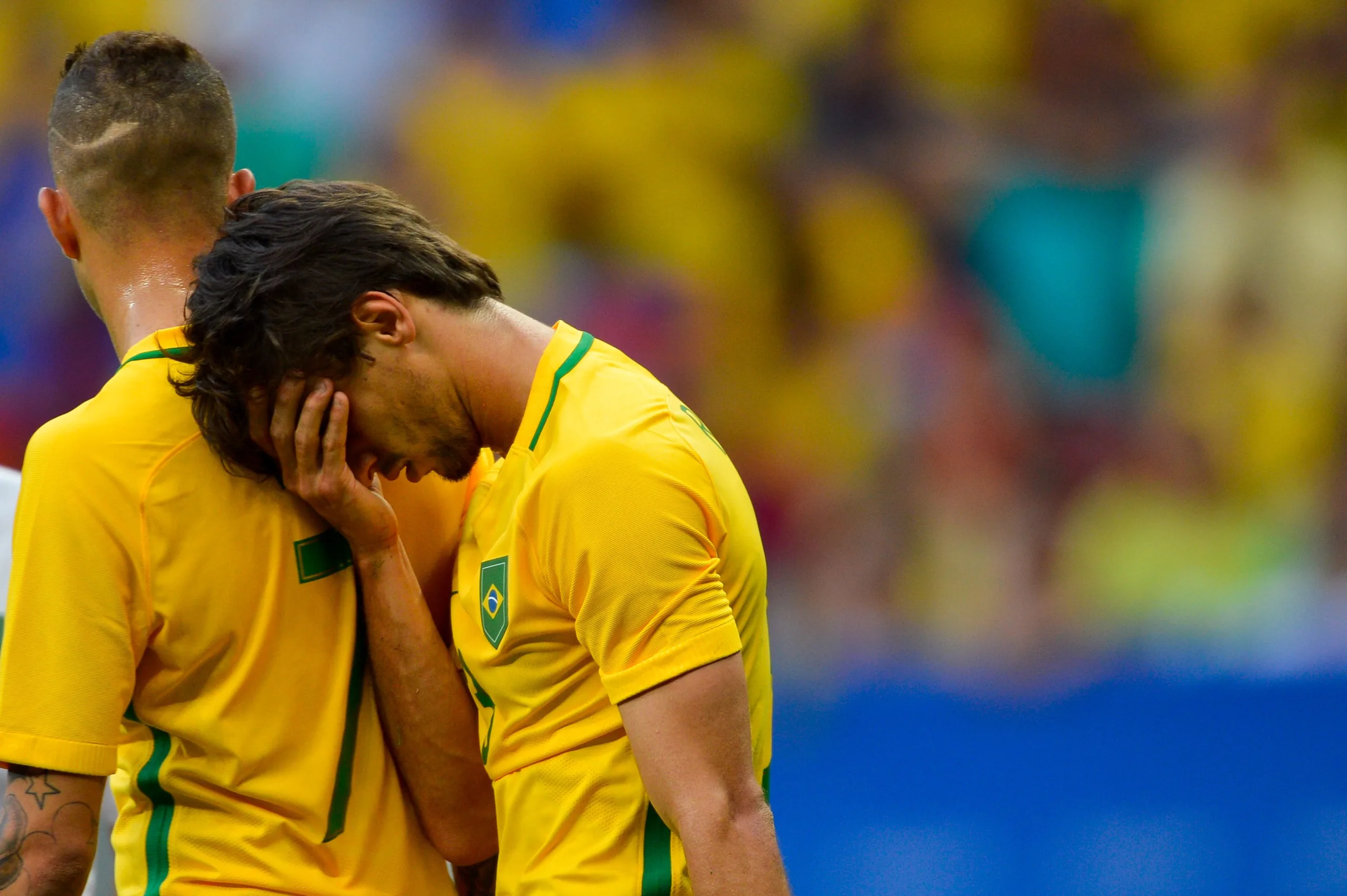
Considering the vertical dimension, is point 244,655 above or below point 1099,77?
below

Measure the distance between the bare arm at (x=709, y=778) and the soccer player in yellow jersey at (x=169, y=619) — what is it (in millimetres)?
432

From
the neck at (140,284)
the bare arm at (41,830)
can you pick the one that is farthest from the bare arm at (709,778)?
the neck at (140,284)

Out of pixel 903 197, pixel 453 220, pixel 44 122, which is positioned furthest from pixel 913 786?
pixel 44 122

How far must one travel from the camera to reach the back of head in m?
1.84

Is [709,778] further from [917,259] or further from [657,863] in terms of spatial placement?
[917,259]

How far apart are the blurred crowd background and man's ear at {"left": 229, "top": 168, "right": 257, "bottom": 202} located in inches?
149

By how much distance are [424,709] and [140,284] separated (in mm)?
633

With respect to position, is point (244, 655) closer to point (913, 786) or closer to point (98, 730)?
point (98, 730)

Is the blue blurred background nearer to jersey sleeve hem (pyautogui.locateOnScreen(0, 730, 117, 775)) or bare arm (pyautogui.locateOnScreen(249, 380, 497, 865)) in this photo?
bare arm (pyautogui.locateOnScreen(249, 380, 497, 865))

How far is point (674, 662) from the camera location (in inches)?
59.5

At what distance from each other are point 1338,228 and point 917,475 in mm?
2078

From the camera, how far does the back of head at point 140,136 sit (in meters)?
1.84

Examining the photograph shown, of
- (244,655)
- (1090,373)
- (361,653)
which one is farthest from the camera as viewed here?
(1090,373)

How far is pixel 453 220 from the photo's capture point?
20.7ft
